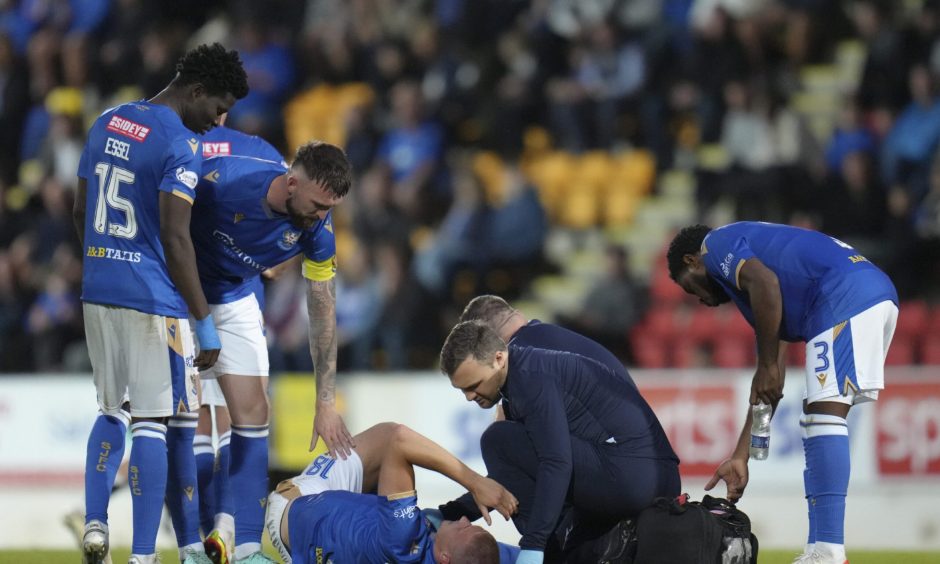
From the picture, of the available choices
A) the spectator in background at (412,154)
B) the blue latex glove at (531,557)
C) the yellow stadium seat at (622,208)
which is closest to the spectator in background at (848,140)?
the yellow stadium seat at (622,208)

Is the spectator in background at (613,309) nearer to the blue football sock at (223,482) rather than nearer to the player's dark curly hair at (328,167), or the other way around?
the blue football sock at (223,482)

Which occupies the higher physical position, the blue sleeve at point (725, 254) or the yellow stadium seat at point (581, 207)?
the yellow stadium seat at point (581, 207)

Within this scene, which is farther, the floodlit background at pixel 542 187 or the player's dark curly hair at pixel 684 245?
the floodlit background at pixel 542 187

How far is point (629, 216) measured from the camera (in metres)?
13.3

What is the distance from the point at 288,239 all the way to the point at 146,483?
1362 mm

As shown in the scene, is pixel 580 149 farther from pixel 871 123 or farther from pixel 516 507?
pixel 516 507

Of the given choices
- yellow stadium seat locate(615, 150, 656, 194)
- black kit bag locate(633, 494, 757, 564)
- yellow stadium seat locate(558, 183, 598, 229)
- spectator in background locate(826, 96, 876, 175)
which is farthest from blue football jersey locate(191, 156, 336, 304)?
yellow stadium seat locate(615, 150, 656, 194)

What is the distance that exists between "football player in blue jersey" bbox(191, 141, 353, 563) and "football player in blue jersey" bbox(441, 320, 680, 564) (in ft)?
2.71

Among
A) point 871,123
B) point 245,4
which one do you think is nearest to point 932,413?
point 871,123

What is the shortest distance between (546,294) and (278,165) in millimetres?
6744

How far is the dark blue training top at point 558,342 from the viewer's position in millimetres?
6457

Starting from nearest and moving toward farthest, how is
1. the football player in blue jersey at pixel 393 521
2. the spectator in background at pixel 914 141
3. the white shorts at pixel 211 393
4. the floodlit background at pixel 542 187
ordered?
1. the football player in blue jersey at pixel 393 521
2. the white shorts at pixel 211 393
3. the floodlit background at pixel 542 187
4. the spectator in background at pixel 914 141

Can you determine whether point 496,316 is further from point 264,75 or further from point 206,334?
point 264,75

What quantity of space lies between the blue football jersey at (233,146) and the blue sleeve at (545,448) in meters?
1.80
